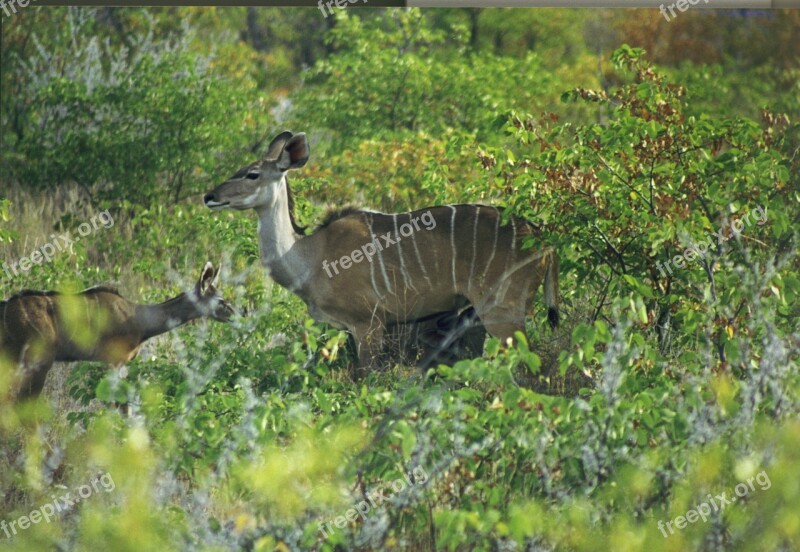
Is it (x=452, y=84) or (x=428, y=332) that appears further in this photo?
(x=452, y=84)

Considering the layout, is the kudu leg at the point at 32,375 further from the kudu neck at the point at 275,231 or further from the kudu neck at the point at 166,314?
the kudu neck at the point at 275,231

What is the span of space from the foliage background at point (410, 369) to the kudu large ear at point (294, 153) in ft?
1.64

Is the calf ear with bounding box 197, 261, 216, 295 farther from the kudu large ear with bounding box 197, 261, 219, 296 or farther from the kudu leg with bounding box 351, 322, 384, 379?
the kudu leg with bounding box 351, 322, 384, 379

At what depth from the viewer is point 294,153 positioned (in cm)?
716

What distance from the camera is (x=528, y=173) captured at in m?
6.61

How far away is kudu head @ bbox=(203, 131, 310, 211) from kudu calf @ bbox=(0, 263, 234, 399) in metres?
0.56

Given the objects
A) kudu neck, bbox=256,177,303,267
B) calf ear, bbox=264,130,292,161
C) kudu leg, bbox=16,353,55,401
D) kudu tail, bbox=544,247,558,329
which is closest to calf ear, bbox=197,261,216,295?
kudu neck, bbox=256,177,303,267

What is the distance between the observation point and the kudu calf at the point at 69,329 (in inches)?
255

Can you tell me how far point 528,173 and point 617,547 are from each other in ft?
9.40

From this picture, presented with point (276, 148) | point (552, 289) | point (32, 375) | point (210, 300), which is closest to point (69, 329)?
point (32, 375)

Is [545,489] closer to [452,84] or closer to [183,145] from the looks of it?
[183,145]

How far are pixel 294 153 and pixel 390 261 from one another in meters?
0.75

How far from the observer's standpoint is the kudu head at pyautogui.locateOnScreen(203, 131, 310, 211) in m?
7.05

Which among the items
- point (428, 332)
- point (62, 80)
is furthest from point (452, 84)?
point (428, 332)
